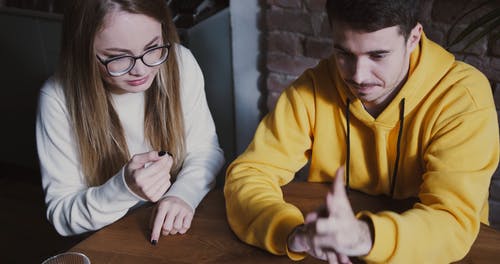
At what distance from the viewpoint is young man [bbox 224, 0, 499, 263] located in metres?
0.95

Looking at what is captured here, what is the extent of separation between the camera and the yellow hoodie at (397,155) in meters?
1.00

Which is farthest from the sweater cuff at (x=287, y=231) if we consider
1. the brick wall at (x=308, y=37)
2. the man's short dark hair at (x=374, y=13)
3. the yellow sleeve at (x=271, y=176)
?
the brick wall at (x=308, y=37)

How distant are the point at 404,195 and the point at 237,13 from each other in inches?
40.1

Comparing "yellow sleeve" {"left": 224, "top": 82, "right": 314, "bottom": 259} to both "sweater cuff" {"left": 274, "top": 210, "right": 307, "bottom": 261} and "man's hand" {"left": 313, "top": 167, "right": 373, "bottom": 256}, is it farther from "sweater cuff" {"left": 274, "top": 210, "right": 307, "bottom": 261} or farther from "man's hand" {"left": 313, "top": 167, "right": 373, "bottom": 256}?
"man's hand" {"left": 313, "top": 167, "right": 373, "bottom": 256}

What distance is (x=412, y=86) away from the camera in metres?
1.14

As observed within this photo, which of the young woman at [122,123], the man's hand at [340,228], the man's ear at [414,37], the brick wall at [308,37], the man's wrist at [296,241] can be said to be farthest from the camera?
the brick wall at [308,37]

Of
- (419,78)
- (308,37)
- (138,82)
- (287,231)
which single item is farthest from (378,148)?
(308,37)

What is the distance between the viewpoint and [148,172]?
1.16 metres

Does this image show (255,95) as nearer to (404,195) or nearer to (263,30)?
(263,30)

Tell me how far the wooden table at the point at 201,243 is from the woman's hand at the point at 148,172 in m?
0.06

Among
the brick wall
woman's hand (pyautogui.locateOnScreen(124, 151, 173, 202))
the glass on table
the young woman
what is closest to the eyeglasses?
the young woman

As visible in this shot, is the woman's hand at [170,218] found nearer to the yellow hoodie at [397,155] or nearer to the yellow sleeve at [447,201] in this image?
the yellow hoodie at [397,155]

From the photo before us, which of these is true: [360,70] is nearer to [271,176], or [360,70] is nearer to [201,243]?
[271,176]

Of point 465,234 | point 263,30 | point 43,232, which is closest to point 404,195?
point 465,234
